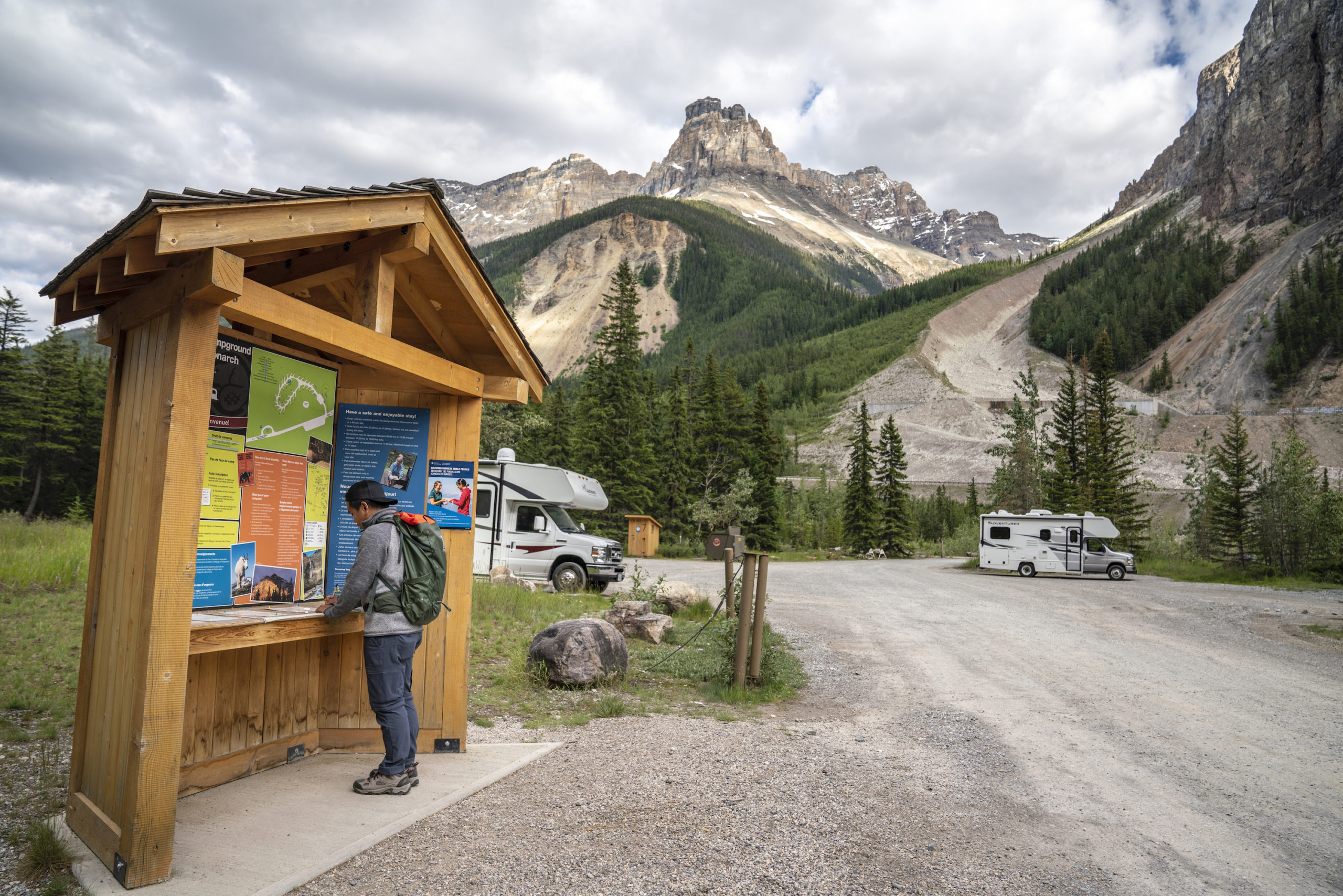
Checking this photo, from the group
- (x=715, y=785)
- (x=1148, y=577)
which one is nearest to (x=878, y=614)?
(x=715, y=785)

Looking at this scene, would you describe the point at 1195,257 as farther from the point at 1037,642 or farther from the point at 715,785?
the point at 715,785

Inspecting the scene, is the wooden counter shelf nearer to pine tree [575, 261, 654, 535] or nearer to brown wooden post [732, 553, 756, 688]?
brown wooden post [732, 553, 756, 688]

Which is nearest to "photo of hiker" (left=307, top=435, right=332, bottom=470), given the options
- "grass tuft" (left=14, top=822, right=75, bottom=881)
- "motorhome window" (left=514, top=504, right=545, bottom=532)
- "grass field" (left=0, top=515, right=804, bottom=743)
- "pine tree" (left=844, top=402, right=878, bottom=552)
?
"grass tuft" (left=14, top=822, right=75, bottom=881)

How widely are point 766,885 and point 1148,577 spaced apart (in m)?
28.9

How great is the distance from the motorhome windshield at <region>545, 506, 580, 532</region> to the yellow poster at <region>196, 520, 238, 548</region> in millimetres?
11757

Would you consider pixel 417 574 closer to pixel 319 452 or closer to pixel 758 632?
pixel 319 452

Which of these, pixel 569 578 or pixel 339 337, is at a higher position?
pixel 339 337

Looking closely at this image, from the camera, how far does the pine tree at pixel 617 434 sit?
1469 inches

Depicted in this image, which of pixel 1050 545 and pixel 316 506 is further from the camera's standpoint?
pixel 1050 545

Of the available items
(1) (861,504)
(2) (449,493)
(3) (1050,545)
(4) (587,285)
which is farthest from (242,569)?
(4) (587,285)

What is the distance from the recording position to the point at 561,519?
16281 mm

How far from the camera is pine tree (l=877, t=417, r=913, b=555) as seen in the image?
4072cm

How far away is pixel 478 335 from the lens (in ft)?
18.7

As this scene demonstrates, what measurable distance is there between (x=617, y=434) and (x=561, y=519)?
21.9 m
